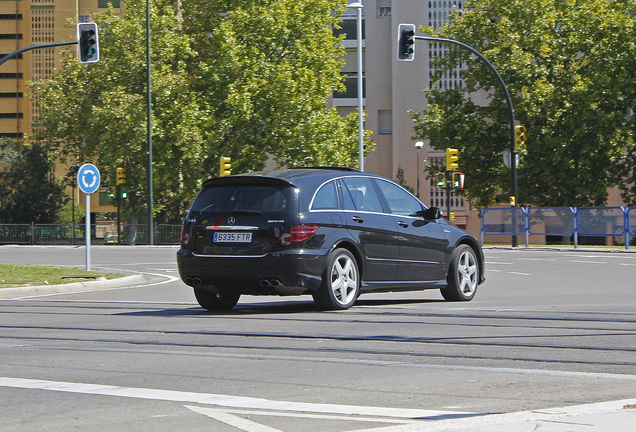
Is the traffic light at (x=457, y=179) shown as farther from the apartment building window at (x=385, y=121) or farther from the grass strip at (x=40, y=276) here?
the grass strip at (x=40, y=276)

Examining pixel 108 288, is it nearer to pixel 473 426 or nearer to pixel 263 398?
pixel 263 398

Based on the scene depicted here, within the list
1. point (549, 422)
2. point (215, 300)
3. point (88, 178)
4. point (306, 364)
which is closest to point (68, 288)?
point (88, 178)

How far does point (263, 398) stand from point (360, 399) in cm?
56

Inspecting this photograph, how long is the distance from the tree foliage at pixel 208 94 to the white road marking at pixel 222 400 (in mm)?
47277

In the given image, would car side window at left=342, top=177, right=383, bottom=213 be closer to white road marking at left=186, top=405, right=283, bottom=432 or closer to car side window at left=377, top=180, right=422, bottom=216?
car side window at left=377, top=180, right=422, bottom=216

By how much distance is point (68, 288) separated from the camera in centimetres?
1827

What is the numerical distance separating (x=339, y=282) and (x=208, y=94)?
148 feet

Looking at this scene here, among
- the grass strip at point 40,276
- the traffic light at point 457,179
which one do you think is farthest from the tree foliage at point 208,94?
the grass strip at point 40,276

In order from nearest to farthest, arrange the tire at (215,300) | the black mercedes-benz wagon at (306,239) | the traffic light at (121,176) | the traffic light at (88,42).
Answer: the black mercedes-benz wagon at (306,239)
the tire at (215,300)
the traffic light at (88,42)
the traffic light at (121,176)

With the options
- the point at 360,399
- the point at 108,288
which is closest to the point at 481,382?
the point at 360,399

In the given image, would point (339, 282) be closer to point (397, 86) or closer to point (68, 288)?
point (68, 288)

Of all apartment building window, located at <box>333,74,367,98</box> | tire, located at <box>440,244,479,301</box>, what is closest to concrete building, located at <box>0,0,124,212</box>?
apartment building window, located at <box>333,74,367,98</box>

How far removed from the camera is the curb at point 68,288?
1705cm

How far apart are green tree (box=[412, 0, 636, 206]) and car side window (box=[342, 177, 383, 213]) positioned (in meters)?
39.9
